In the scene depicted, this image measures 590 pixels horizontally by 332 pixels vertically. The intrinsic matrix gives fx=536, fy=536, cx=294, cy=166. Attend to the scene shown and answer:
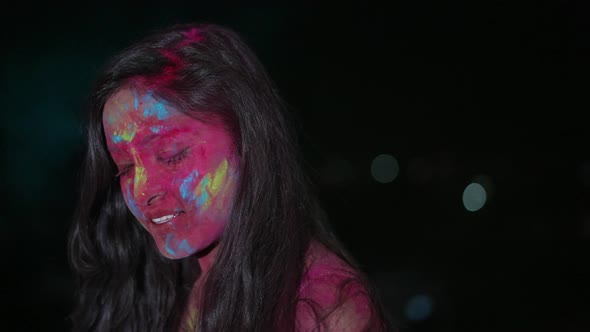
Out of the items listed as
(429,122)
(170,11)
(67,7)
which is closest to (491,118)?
(429,122)

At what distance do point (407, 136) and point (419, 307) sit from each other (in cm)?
89

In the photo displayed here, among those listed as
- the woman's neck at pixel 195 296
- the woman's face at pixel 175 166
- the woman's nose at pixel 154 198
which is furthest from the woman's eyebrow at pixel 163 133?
the woman's neck at pixel 195 296

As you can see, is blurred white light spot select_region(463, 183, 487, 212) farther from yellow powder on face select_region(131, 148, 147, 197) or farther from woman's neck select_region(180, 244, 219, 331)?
yellow powder on face select_region(131, 148, 147, 197)

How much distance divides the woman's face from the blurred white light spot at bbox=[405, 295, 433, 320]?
1861 millimetres

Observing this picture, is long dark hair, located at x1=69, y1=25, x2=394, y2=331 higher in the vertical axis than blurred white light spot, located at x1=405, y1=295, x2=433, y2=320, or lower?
higher

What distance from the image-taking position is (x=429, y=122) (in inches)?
109

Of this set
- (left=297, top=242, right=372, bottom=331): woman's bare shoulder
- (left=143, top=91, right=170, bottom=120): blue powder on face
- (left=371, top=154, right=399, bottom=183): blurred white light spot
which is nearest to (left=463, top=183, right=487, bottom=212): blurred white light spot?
(left=371, top=154, right=399, bottom=183): blurred white light spot

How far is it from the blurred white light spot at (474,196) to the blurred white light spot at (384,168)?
1.35 ft

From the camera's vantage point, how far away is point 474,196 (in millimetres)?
3033

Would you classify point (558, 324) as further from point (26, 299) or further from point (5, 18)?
point (5, 18)

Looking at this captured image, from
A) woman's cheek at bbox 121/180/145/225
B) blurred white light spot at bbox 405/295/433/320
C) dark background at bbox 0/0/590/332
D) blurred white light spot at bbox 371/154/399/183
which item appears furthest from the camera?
blurred white light spot at bbox 371/154/399/183

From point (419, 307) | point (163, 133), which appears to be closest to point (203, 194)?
point (163, 133)

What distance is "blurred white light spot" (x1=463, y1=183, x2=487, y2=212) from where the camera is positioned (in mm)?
3018

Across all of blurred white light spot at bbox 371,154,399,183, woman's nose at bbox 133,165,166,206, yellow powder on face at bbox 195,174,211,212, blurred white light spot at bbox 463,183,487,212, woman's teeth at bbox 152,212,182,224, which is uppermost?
woman's nose at bbox 133,165,166,206
